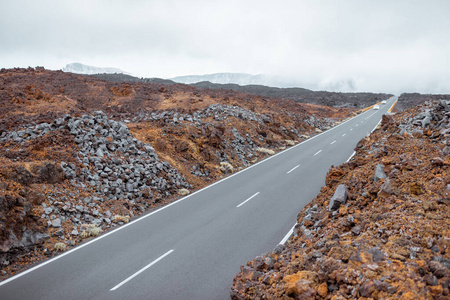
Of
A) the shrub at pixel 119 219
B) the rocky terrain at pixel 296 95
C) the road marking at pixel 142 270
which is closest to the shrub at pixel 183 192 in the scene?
the shrub at pixel 119 219

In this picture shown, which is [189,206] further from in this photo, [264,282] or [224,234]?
[264,282]

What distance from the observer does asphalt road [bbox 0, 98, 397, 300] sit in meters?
6.42

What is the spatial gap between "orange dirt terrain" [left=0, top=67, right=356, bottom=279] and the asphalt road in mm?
975

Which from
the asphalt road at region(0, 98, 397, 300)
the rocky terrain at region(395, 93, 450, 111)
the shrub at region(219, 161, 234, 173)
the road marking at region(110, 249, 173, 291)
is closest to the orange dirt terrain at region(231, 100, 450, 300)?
the asphalt road at region(0, 98, 397, 300)

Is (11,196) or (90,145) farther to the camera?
(90,145)

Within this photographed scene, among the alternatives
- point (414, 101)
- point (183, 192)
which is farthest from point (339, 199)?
point (414, 101)

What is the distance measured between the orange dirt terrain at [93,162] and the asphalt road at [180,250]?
3.20ft

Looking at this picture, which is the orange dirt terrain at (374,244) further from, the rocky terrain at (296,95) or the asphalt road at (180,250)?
the rocky terrain at (296,95)

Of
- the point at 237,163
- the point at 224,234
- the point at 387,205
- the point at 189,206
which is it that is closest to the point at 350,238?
the point at 387,205

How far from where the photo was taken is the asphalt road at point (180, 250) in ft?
21.1

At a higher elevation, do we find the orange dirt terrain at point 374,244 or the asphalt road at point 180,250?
the orange dirt terrain at point 374,244

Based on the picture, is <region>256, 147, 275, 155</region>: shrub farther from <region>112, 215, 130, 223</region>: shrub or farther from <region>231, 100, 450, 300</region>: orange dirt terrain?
<region>112, 215, 130, 223</region>: shrub

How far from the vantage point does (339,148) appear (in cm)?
2158

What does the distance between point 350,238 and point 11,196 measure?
9781 mm
